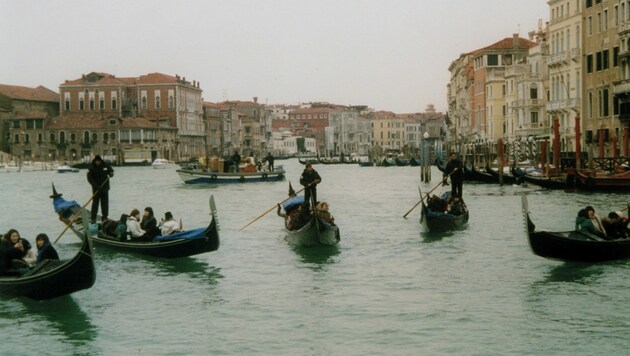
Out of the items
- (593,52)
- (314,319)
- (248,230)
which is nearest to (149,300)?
(314,319)

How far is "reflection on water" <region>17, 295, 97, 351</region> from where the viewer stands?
24.2 ft

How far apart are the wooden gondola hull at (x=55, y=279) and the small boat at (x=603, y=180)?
1420 cm

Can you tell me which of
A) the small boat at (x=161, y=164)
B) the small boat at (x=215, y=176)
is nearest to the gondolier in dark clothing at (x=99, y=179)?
the small boat at (x=215, y=176)

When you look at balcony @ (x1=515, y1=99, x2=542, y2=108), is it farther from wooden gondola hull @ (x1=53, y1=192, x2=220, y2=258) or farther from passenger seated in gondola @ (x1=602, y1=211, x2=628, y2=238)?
wooden gondola hull @ (x1=53, y1=192, x2=220, y2=258)

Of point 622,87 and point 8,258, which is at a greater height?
point 622,87

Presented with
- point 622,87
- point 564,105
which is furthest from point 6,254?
point 564,105

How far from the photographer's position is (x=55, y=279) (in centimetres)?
806

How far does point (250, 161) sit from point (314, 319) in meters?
26.0

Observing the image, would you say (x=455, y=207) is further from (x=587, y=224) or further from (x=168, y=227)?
(x=168, y=227)

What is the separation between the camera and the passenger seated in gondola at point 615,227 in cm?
993

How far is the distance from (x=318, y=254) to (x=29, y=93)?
5794cm

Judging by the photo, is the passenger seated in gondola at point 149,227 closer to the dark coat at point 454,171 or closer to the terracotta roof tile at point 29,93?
the dark coat at point 454,171

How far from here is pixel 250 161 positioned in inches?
1325

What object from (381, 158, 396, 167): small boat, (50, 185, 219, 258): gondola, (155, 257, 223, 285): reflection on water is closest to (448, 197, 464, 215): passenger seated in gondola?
(155, 257, 223, 285): reflection on water
